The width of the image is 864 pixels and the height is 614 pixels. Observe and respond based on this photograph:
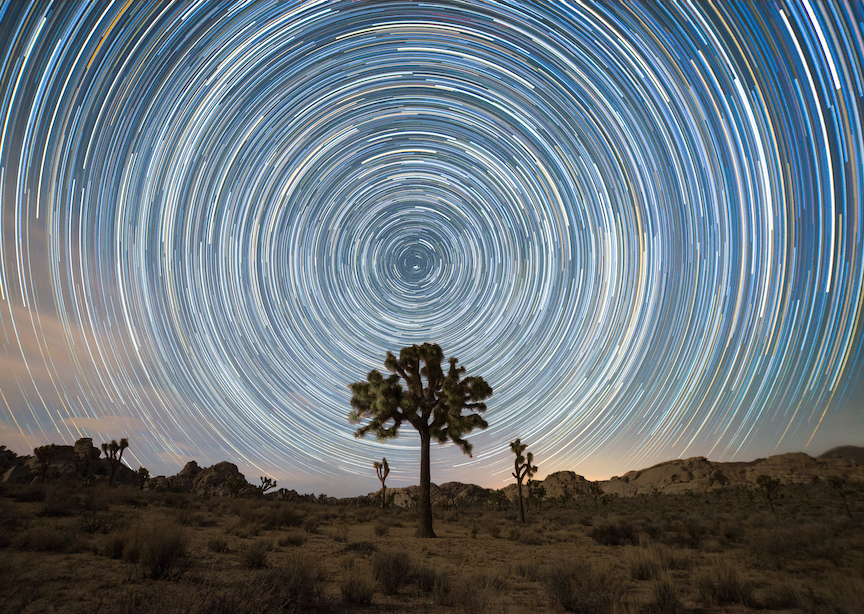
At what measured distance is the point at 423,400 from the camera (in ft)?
70.7

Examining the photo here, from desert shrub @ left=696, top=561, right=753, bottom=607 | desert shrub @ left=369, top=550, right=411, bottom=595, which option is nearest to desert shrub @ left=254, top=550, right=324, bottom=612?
desert shrub @ left=369, top=550, right=411, bottom=595

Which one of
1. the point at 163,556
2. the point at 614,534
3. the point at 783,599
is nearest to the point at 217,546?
the point at 163,556

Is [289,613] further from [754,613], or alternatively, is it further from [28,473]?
[28,473]

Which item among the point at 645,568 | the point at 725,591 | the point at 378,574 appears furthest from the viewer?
the point at 645,568

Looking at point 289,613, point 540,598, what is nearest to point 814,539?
point 540,598

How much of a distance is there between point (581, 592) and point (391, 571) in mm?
3798

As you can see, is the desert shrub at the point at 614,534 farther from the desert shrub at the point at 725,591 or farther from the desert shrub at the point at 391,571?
the desert shrub at the point at 391,571

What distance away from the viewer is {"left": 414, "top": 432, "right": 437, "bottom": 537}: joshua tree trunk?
729 inches

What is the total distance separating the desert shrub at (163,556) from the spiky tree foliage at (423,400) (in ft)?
40.9

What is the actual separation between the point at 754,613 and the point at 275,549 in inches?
466

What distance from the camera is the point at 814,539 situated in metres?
13.4

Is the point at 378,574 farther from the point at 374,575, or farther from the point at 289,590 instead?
the point at 289,590

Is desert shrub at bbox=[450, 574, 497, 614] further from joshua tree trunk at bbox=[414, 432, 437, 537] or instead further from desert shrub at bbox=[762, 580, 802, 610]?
joshua tree trunk at bbox=[414, 432, 437, 537]

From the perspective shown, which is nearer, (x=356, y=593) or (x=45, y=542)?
(x=356, y=593)
